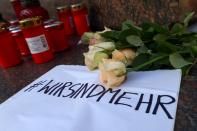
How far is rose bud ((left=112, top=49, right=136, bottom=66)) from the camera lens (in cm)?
48

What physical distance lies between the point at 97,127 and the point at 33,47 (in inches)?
14.9

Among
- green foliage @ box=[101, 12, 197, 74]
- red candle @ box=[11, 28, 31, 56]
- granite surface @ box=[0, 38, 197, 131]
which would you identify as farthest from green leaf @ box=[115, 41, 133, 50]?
red candle @ box=[11, 28, 31, 56]

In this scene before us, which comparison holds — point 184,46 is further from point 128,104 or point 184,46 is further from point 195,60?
point 128,104

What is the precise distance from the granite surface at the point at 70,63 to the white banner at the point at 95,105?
0.06 ft

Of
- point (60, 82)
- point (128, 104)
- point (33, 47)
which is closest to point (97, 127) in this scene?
point (128, 104)

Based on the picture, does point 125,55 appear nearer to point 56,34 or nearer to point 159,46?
point 159,46

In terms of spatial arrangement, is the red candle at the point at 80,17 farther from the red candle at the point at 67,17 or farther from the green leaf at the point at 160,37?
the green leaf at the point at 160,37

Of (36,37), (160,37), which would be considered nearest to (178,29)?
(160,37)

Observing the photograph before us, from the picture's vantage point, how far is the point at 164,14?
69 centimetres

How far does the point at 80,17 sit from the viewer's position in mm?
895

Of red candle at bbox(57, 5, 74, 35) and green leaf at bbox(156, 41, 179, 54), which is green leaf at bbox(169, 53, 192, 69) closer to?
green leaf at bbox(156, 41, 179, 54)

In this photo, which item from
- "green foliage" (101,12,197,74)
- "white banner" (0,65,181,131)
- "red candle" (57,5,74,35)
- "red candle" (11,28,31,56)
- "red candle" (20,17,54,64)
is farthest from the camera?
"red candle" (57,5,74,35)

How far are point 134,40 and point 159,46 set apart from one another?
48 millimetres

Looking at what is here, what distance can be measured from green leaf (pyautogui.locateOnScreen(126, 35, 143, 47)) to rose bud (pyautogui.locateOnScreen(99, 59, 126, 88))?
0.26 feet
